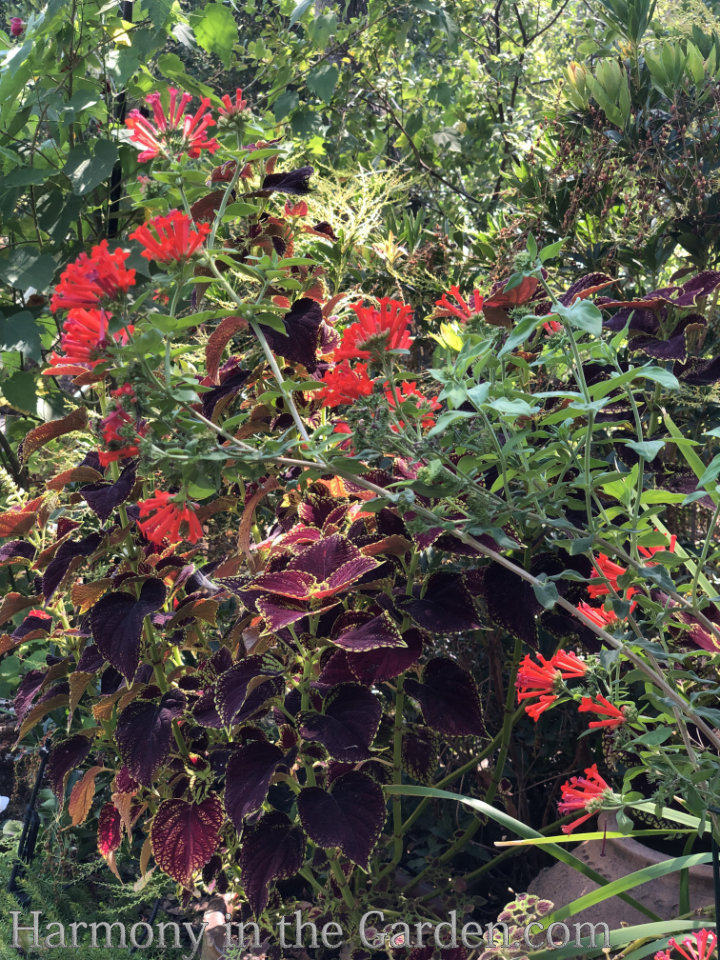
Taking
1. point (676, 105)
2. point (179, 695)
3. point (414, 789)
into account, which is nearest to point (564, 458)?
point (414, 789)

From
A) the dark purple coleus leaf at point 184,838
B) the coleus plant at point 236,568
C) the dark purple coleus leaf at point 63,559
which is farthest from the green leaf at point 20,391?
the dark purple coleus leaf at point 184,838

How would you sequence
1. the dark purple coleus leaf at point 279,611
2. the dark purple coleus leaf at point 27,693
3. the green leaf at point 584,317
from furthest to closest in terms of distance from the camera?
the dark purple coleus leaf at point 27,693 → the dark purple coleus leaf at point 279,611 → the green leaf at point 584,317

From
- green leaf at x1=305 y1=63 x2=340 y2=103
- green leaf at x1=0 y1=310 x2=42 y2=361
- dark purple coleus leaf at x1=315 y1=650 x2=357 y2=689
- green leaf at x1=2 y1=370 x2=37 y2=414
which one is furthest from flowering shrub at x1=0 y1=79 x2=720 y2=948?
green leaf at x1=305 y1=63 x2=340 y2=103

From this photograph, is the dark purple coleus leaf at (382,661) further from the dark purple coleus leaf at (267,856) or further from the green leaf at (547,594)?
the green leaf at (547,594)

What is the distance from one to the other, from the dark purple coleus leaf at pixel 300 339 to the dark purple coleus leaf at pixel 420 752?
612 millimetres

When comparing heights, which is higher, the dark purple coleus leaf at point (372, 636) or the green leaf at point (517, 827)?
the dark purple coleus leaf at point (372, 636)

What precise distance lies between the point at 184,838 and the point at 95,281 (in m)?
0.82

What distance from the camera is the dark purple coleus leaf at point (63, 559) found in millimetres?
1312

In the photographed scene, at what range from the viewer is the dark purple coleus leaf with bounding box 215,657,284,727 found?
1.14 m

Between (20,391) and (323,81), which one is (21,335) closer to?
(20,391)

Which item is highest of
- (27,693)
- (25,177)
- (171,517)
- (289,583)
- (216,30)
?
(216,30)

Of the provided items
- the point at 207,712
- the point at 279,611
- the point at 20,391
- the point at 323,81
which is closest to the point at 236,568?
the point at 207,712

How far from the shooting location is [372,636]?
3.59 ft

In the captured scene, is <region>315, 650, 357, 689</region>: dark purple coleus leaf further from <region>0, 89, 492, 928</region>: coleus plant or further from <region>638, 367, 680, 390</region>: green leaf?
<region>638, 367, 680, 390</region>: green leaf
